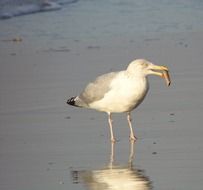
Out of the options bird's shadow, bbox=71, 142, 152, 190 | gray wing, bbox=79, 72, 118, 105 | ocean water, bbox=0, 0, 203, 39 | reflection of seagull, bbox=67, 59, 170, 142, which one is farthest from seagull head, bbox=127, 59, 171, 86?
ocean water, bbox=0, 0, 203, 39

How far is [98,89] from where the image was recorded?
9.02 meters

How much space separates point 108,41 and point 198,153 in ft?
21.2

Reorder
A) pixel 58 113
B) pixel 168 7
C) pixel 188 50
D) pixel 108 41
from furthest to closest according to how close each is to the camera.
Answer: pixel 168 7 < pixel 108 41 < pixel 188 50 < pixel 58 113

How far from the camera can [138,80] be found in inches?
341

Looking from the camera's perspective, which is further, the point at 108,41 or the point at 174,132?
the point at 108,41

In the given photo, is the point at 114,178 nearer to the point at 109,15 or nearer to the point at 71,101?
the point at 71,101

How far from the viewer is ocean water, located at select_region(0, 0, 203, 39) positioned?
583 inches

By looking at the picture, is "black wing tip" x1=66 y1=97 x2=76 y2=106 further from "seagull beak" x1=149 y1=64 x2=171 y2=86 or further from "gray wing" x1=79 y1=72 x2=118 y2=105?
"seagull beak" x1=149 y1=64 x2=171 y2=86

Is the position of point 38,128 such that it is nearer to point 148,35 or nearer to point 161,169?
point 161,169

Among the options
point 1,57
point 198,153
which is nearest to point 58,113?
point 198,153

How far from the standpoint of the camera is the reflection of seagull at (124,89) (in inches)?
341

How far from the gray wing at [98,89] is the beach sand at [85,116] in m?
0.23

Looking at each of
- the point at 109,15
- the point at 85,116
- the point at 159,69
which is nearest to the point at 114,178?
the point at 159,69

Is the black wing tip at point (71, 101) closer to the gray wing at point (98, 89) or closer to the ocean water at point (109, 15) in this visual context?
the gray wing at point (98, 89)
